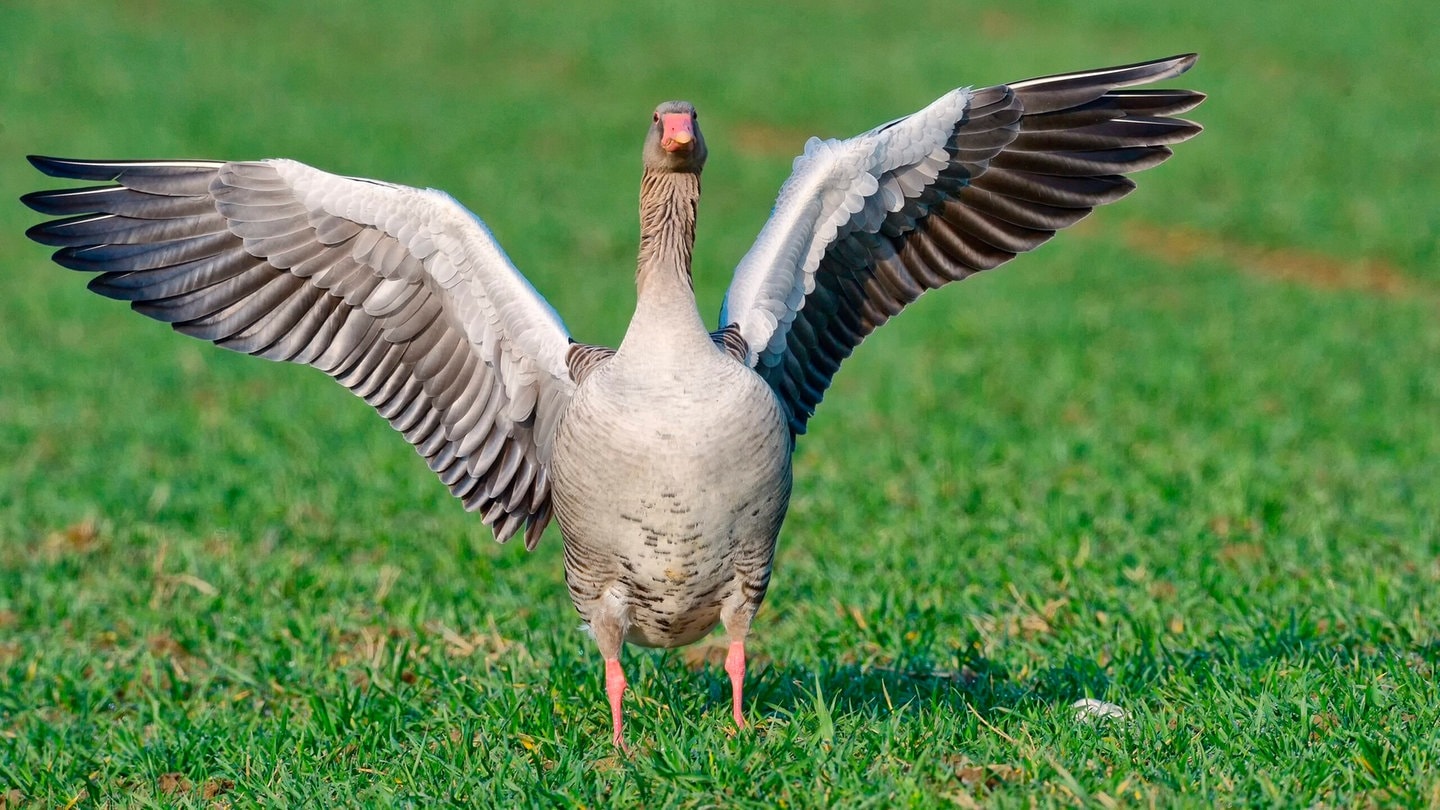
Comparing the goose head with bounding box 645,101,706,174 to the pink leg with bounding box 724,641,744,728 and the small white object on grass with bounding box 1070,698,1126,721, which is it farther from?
the small white object on grass with bounding box 1070,698,1126,721

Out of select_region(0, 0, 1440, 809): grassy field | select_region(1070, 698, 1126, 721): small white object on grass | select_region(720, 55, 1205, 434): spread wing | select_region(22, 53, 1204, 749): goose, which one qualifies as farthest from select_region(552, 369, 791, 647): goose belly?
select_region(1070, 698, 1126, 721): small white object on grass

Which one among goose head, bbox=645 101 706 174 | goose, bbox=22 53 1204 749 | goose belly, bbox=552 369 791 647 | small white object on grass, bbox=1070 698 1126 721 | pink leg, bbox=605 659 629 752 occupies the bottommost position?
small white object on grass, bbox=1070 698 1126 721

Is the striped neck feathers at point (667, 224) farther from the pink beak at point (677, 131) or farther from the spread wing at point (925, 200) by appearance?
the spread wing at point (925, 200)

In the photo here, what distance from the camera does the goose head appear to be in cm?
492

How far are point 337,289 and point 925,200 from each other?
223 centimetres

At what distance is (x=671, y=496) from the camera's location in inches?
182

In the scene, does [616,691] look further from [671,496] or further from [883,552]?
[883,552]

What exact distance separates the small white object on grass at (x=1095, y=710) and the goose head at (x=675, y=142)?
2.19 meters

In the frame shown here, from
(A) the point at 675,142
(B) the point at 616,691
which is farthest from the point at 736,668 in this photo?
(A) the point at 675,142

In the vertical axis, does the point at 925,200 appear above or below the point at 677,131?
below

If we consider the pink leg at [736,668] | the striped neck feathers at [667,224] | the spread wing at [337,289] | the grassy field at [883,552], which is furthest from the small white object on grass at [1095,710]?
the spread wing at [337,289]

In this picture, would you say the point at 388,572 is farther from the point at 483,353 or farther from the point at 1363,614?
the point at 1363,614

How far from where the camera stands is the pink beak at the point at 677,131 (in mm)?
4898

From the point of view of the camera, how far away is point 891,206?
5598mm
